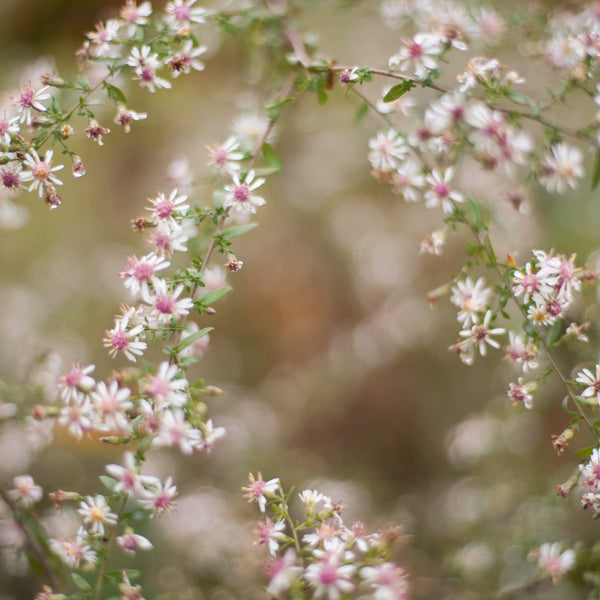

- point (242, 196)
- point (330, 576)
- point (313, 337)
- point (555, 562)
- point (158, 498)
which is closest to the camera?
point (330, 576)

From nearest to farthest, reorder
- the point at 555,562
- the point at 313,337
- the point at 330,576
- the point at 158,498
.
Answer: the point at 330,576, the point at 158,498, the point at 555,562, the point at 313,337

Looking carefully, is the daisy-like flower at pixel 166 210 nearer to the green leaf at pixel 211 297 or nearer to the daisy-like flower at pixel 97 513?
the green leaf at pixel 211 297

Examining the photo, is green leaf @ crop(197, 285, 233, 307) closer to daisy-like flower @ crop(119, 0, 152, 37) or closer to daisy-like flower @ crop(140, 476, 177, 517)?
daisy-like flower @ crop(140, 476, 177, 517)

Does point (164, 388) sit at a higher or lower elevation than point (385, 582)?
higher

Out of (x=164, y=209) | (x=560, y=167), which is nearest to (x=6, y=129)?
(x=164, y=209)

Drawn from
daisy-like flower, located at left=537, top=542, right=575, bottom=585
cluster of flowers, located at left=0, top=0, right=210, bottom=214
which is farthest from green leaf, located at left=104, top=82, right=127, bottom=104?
daisy-like flower, located at left=537, top=542, right=575, bottom=585

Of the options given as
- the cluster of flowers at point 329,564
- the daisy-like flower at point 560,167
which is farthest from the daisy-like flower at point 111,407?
the daisy-like flower at point 560,167

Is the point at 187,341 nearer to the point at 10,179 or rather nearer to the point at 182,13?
the point at 10,179

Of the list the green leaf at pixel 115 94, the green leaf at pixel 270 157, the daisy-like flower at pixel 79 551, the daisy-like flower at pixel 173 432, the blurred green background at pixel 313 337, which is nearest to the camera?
the daisy-like flower at pixel 173 432
